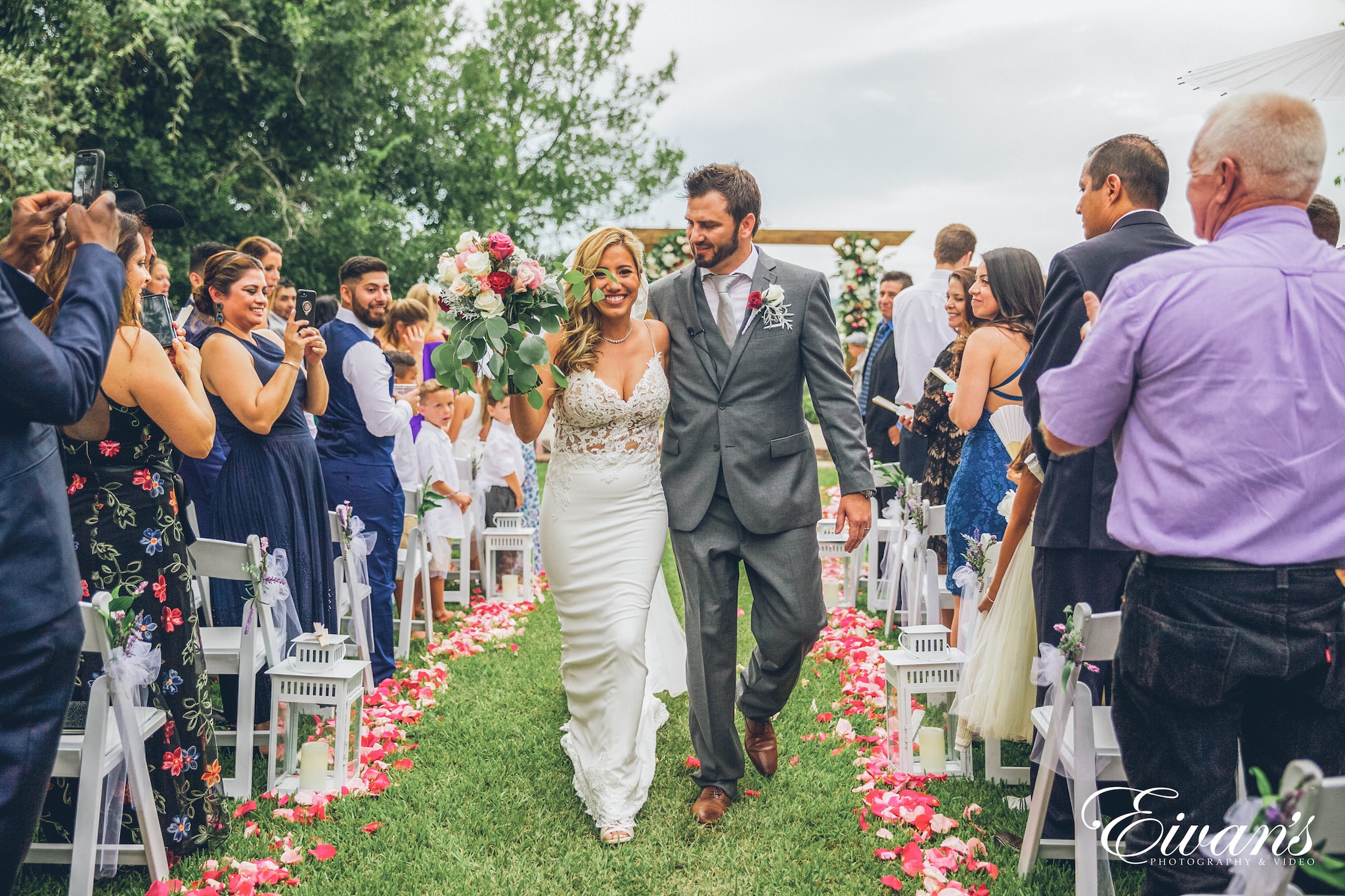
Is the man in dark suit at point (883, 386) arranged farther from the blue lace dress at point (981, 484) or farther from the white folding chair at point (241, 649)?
the white folding chair at point (241, 649)

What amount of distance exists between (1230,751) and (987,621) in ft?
5.33

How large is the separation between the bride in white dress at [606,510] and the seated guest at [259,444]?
1348 millimetres

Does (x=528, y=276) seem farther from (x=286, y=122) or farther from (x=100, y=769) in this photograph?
(x=286, y=122)

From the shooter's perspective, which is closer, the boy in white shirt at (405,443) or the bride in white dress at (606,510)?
the bride in white dress at (606,510)

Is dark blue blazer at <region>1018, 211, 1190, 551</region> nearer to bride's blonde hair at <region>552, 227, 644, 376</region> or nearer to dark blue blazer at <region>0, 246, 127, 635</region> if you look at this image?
bride's blonde hair at <region>552, 227, 644, 376</region>

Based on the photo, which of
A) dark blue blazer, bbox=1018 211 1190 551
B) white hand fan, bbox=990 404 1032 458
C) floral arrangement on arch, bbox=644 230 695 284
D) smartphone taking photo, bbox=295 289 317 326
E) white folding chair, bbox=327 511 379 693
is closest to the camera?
dark blue blazer, bbox=1018 211 1190 551

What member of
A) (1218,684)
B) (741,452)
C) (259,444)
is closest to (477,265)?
(741,452)

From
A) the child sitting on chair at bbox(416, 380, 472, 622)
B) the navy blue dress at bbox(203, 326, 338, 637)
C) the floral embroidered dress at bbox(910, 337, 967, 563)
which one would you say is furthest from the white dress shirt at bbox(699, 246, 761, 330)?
the child sitting on chair at bbox(416, 380, 472, 622)

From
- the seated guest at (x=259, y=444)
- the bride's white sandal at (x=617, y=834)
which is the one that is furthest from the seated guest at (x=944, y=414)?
the seated guest at (x=259, y=444)

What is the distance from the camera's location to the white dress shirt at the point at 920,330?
696 cm

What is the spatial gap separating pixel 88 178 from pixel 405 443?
441 cm

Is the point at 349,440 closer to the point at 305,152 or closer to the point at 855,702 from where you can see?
the point at 855,702

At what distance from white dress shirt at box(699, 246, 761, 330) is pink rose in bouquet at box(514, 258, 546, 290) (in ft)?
2.37

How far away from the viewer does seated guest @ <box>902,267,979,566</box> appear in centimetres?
549
